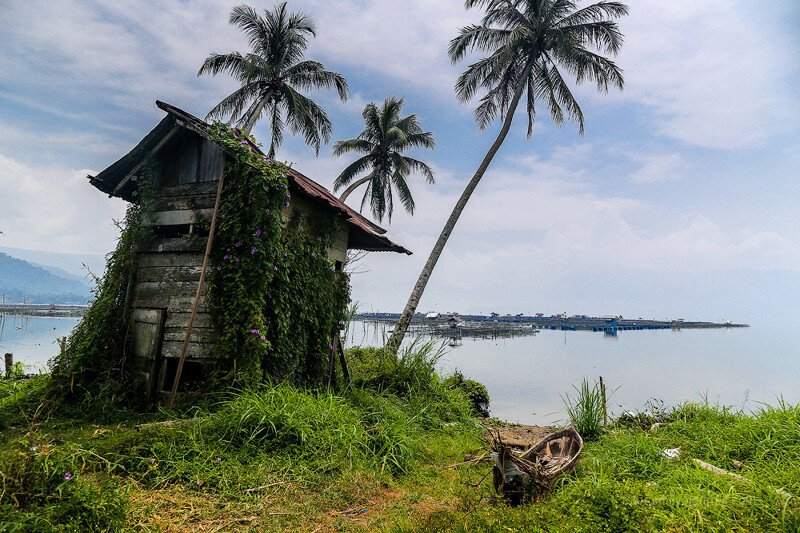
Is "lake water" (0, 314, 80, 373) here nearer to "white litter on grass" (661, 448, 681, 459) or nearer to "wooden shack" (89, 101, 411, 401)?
"wooden shack" (89, 101, 411, 401)

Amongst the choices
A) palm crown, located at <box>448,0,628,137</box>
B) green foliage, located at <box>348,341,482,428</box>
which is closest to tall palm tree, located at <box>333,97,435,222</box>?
palm crown, located at <box>448,0,628,137</box>

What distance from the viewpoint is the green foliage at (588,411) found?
27.8 feet

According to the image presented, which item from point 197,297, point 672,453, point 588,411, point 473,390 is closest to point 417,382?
point 473,390

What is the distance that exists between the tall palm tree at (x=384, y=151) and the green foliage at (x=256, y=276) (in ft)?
52.7

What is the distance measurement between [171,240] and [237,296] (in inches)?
76.7

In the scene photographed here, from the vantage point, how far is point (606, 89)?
16.5 meters

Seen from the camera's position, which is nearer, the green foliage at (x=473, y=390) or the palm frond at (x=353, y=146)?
the green foliage at (x=473, y=390)

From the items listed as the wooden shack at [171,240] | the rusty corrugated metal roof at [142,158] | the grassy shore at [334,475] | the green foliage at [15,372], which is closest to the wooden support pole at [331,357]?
the grassy shore at [334,475]

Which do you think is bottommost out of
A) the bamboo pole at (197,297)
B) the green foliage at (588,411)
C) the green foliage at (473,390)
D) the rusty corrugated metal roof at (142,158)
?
the green foliage at (473,390)

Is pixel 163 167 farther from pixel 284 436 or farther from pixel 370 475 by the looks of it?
pixel 370 475

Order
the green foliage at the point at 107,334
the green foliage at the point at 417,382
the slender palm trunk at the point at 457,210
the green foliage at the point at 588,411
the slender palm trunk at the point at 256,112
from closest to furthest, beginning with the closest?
the green foliage at the point at 107,334, the green foliage at the point at 588,411, the green foliage at the point at 417,382, the slender palm trunk at the point at 457,210, the slender palm trunk at the point at 256,112

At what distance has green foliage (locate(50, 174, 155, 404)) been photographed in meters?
7.21

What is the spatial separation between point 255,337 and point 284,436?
5.97 ft

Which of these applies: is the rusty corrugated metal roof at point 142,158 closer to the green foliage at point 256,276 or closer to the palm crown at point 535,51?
the green foliage at point 256,276
